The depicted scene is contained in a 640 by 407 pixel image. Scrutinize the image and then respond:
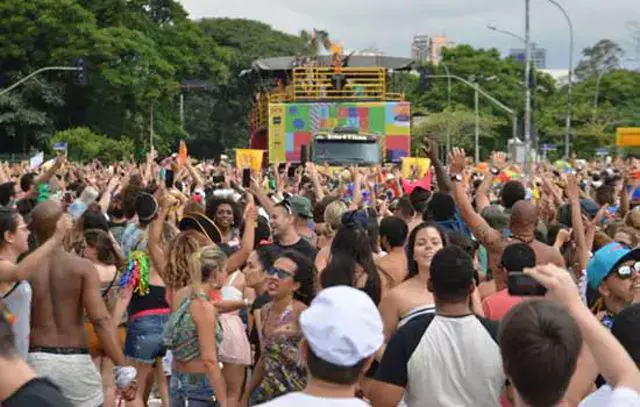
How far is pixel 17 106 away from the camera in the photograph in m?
56.5

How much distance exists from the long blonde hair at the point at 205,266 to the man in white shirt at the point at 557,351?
141 inches

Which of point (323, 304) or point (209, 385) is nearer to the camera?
point (323, 304)

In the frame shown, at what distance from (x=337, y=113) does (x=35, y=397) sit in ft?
102

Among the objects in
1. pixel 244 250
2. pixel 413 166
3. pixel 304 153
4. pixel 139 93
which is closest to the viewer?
pixel 244 250

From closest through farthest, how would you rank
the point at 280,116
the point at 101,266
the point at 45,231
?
the point at 45,231 → the point at 101,266 → the point at 280,116

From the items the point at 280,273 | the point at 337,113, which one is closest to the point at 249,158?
the point at 337,113

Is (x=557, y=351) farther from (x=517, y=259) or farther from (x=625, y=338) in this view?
(x=517, y=259)

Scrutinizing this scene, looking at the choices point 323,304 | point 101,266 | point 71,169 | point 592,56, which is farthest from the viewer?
point 592,56

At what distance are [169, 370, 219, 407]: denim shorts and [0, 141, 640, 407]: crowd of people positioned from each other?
0.01 m

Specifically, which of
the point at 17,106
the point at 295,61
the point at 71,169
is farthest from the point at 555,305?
the point at 17,106

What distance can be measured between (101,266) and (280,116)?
27223mm

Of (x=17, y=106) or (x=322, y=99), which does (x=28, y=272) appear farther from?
(x=17, y=106)

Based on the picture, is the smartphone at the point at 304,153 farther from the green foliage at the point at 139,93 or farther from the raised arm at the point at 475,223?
the raised arm at the point at 475,223

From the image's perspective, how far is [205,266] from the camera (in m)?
7.30
